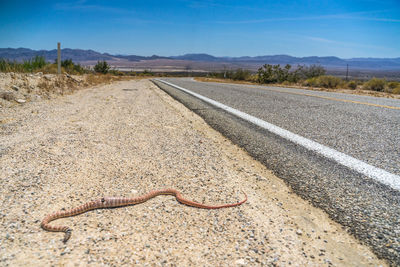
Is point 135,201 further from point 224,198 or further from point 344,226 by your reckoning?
point 344,226

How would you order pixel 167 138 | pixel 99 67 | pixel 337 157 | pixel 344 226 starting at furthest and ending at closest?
pixel 99 67 → pixel 167 138 → pixel 337 157 → pixel 344 226

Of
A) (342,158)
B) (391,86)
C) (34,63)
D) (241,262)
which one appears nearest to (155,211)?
(241,262)

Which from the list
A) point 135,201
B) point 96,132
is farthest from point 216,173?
point 96,132

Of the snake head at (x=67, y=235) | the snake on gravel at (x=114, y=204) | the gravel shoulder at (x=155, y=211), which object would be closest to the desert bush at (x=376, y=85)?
the gravel shoulder at (x=155, y=211)

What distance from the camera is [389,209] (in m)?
1.96

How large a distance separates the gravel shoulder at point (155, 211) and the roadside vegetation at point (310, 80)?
1723 cm

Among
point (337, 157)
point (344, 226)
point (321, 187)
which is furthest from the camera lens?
point (337, 157)

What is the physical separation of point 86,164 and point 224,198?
162cm

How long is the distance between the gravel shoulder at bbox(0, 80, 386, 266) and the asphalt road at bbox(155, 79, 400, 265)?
139mm

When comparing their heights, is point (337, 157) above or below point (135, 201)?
above

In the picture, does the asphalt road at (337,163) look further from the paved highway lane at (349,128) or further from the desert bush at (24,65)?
the desert bush at (24,65)

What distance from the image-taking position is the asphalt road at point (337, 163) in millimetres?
1854

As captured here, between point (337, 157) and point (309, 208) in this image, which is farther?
point (337, 157)

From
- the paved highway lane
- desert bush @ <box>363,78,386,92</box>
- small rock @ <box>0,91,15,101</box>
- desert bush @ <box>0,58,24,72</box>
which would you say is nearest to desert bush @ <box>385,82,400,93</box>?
desert bush @ <box>363,78,386,92</box>
